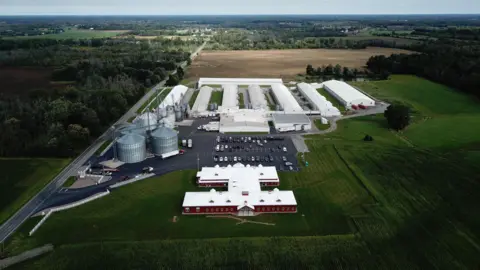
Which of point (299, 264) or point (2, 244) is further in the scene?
point (2, 244)

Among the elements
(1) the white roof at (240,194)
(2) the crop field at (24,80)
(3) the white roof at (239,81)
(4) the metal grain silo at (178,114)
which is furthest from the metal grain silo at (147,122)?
(3) the white roof at (239,81)

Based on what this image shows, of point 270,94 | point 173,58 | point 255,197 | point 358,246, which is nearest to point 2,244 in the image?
point 255,197

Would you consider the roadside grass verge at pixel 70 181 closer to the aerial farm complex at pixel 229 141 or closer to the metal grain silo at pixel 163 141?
the aerial farm complex at pixel 229 141

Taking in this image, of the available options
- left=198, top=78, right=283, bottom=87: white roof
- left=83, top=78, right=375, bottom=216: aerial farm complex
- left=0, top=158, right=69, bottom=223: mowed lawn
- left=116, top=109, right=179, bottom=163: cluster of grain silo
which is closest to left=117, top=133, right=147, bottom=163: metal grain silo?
left=116, top=109, right=179, bottom=163: cluster of grain silo

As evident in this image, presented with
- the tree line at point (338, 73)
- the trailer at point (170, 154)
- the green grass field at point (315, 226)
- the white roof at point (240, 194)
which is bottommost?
the green grass field at point (315, 226)

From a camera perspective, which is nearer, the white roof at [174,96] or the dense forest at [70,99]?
the dense forest at [70,99]

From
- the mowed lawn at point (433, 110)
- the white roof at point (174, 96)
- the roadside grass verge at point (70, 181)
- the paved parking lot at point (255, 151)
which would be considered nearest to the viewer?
the roadside grass verge at point (70, 181)

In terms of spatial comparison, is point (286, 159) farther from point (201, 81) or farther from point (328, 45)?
point (328, 45)
